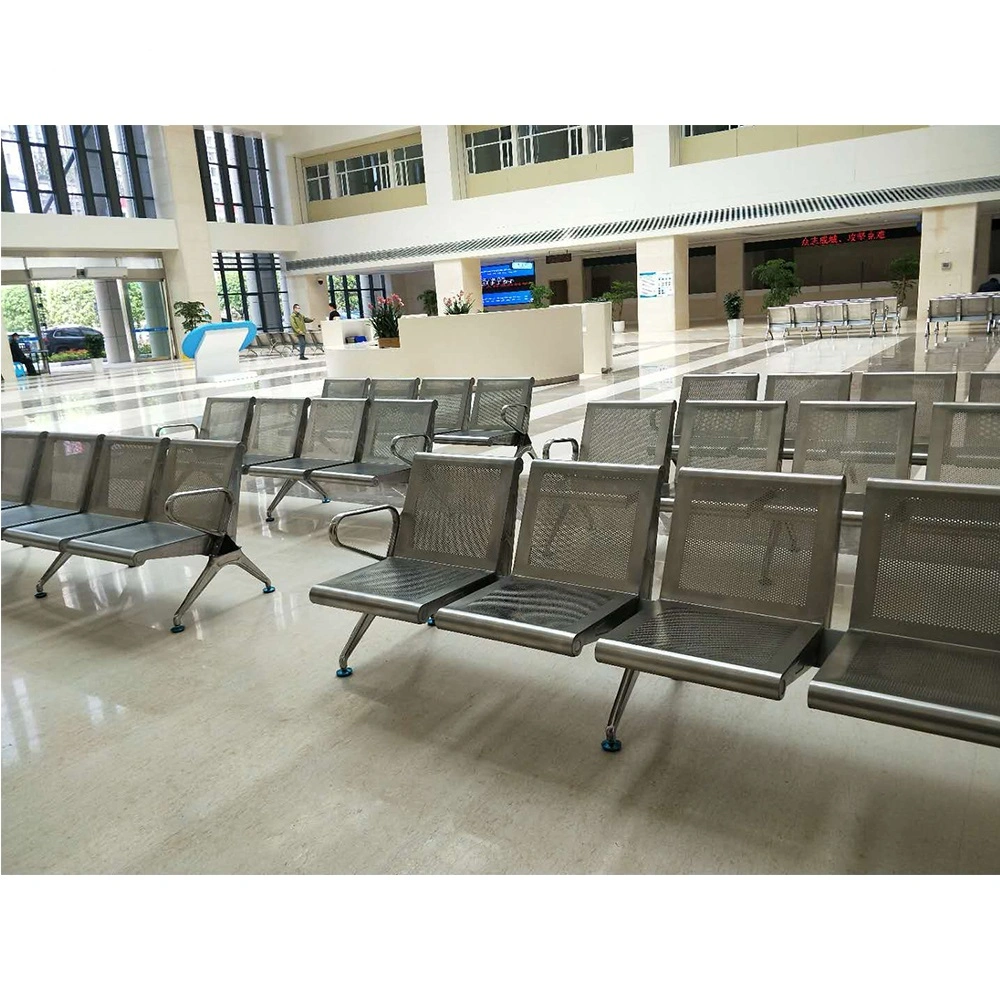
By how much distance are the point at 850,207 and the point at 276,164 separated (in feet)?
75.2

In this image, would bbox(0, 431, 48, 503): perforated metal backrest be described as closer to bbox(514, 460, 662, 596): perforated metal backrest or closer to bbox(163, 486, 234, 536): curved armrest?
bbox(163, 486, 234, 536): curved armrest

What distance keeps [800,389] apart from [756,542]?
3099 millimetres

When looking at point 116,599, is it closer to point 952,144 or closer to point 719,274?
point 952,144

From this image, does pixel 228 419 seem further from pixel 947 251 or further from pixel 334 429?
pixel 947 251

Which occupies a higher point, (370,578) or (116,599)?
(370,578)

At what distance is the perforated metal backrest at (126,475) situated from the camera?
4773 millimetres

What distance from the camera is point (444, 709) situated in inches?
125

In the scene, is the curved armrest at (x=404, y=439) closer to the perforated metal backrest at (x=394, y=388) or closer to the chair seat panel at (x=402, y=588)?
the perforated metal backrest at (x=394, y=388)

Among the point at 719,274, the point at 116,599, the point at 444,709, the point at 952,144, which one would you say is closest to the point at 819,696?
the point at 444,709

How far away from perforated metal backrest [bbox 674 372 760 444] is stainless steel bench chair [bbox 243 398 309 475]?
2.81 meters

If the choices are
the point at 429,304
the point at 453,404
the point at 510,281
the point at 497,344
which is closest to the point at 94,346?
the point at 429,304

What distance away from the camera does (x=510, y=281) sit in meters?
39.1

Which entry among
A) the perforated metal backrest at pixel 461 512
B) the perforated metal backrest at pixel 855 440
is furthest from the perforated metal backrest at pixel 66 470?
the perforated metal backrest at pixel 855 440

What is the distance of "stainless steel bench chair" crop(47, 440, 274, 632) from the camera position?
4.18 metres
